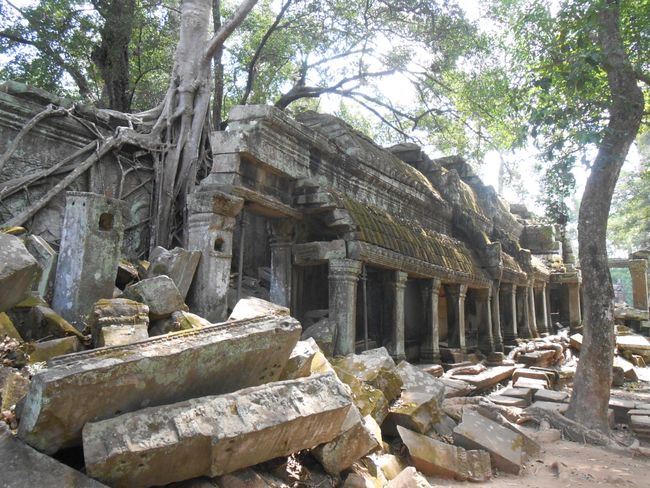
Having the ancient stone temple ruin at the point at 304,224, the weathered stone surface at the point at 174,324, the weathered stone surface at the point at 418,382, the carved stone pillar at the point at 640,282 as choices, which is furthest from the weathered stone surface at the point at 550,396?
the carved stone pillar at the point at 640,282

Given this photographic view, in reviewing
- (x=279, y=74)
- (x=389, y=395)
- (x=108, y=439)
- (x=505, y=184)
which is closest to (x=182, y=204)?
(x=389, y=395)

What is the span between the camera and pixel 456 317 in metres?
9.75

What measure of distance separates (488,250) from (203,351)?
30.3 feet

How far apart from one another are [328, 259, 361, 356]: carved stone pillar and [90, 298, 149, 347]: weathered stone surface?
9.63ft

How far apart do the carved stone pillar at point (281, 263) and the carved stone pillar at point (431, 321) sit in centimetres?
324

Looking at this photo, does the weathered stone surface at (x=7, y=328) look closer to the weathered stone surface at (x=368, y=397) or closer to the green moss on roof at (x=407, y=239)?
the weathered stone surface at (x=368, y=397)

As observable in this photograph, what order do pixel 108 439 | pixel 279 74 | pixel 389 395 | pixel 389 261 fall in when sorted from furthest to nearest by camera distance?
pixel 279 74 < pixel 389 261 < pixel 389 395 < pixel 108 439

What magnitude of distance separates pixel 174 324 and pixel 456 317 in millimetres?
Result: 7152

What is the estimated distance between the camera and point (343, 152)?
721 centimetres

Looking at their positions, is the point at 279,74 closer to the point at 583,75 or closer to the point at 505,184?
the point at 583,75

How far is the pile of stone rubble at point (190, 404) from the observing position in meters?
2.30

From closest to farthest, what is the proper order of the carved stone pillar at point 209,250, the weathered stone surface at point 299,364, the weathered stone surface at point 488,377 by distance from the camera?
1. the weathered stone surface at point 299,364
2. the carved stone pillar at point 209,250
3. the weathered stone surface at point 488,377

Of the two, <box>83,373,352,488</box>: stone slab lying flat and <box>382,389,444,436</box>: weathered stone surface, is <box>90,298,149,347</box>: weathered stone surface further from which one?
<box>382,389,444,436</box>: weathered stone surface

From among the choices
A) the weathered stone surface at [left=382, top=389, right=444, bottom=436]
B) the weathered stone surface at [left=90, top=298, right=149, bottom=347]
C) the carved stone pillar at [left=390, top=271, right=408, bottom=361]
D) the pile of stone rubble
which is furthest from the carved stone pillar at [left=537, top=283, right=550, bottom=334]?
the weathered stone surface at [left=90, top=298, right=149, bottom=347]
